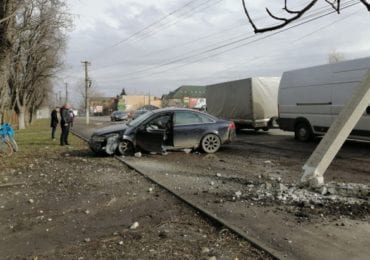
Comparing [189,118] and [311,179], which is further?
[189,118]

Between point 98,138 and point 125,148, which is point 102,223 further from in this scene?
point 98,138

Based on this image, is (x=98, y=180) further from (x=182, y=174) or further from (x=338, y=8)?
(x=338, y=8)

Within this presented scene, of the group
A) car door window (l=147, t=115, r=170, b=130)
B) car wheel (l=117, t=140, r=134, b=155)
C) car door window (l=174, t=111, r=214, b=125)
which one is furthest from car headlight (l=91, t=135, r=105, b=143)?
car door window (l=174, t=111, r=214, b=125)

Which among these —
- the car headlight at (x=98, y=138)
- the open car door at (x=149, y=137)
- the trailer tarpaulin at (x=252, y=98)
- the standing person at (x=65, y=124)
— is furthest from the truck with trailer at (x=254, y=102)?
the car headlight at (x=98, y=138)

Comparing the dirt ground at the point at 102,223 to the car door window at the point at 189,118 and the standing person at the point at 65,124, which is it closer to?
the car door window at the point at 189,118

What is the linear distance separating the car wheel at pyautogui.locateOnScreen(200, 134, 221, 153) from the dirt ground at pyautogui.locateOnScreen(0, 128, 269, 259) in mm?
4257

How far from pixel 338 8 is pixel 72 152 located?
49.5ft

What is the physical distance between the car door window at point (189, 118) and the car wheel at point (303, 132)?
438 cm

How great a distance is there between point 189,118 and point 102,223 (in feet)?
27.8

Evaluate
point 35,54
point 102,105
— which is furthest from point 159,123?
point 102,105

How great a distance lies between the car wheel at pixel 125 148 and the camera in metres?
14.2

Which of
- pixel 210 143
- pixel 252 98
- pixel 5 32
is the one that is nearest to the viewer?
pixel 5 32

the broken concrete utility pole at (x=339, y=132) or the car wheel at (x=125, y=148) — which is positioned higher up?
the broken concrete utility pole at (x=339, y=132)

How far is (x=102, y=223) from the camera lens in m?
6.69
